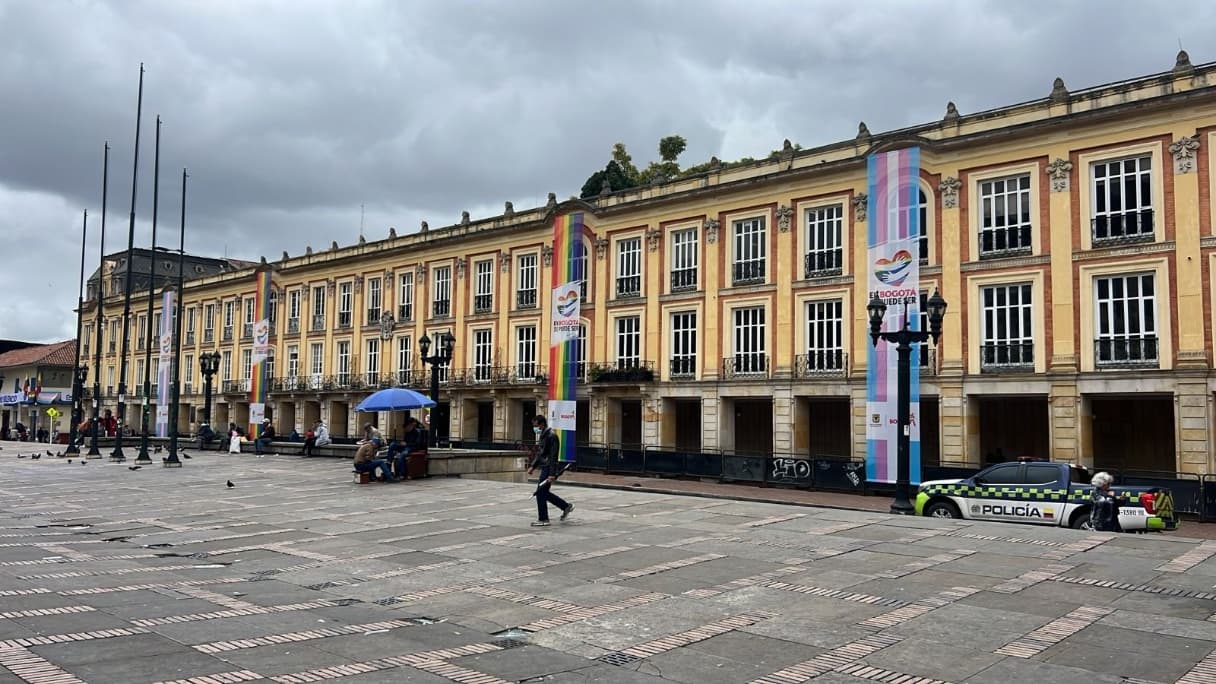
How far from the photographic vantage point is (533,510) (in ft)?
54.3

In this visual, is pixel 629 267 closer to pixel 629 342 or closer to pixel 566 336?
pixel 629 342

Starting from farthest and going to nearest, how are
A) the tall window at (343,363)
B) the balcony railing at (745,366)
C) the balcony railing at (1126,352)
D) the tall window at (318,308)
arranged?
the tall window at (318,308) → the tall window at (343,363) → the balcony railing at (745,366) → the balcony railing at (1126,352)

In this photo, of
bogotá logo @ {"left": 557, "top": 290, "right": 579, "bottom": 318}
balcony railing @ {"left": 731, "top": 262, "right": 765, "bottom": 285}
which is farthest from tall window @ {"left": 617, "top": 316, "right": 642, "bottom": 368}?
bogotá logo @ {"left": 557, "top": 290, "right": 579, "bottom": 318}

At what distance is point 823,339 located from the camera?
34.0 meters

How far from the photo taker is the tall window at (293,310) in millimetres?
57219

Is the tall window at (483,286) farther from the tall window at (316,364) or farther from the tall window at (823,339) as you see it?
the tall window at (823,339)

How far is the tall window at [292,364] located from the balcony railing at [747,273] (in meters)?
31.4

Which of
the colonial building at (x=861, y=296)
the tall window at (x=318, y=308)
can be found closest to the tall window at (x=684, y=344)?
the colonial building at (x=861, y=296)

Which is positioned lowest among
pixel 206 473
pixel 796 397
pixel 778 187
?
pixel 206 473

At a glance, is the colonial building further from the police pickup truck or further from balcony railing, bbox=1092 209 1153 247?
the police pickup truck

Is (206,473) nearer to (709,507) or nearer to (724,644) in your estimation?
(709,507)

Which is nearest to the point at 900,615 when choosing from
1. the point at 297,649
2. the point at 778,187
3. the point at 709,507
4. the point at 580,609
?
the point at 580,609

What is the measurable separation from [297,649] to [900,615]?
5.11m

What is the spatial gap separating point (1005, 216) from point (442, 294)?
2813 centimetres
